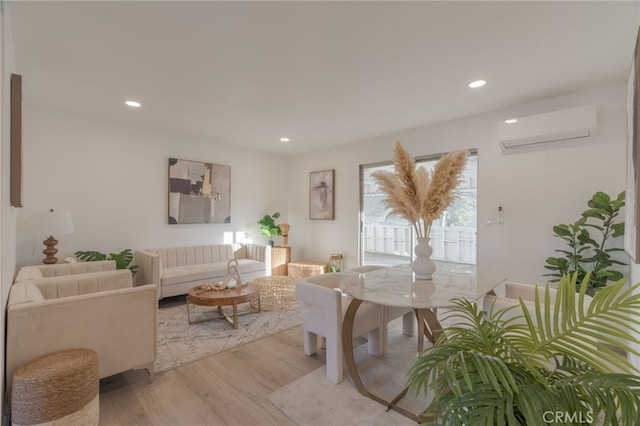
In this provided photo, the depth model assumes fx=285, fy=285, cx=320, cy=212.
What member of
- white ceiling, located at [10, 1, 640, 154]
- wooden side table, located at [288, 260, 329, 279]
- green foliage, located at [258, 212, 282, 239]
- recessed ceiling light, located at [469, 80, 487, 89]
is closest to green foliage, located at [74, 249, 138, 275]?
white ceiling, located at [10, 1, 640, 154]

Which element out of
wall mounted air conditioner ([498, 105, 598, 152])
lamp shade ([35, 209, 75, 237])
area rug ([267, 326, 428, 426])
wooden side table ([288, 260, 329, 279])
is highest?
wall mounted air conditioner ([498, 105, 598, 152])

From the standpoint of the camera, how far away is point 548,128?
3035mm

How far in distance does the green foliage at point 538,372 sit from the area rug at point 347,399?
1.07 m

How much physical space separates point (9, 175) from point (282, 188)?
475cm

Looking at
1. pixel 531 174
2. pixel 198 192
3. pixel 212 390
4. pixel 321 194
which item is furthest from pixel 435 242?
pixel 198 192

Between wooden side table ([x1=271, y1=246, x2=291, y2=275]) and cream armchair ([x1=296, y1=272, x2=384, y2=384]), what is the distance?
9.37 ft

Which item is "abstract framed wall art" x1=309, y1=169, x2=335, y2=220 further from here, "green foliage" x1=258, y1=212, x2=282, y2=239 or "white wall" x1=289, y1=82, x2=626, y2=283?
"white wall" x1=289, y1=82, x2=626, y2=283

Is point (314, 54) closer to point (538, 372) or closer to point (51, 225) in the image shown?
point (538, 372)

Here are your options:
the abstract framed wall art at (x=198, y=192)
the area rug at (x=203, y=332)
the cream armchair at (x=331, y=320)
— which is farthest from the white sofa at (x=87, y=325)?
the abstract framed wall art at (x=198, y=192)

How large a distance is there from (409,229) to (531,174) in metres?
1.79

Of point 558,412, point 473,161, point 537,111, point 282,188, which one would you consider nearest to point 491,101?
point 537,111

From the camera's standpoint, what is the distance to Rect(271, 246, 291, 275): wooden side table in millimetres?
5379

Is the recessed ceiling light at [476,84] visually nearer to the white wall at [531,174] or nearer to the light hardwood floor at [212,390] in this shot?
the white wall at [531,174]

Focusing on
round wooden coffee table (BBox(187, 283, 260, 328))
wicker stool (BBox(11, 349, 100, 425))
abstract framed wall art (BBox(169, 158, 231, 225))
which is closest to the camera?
wicker stool (BBox(11, 349, 100, 425))
